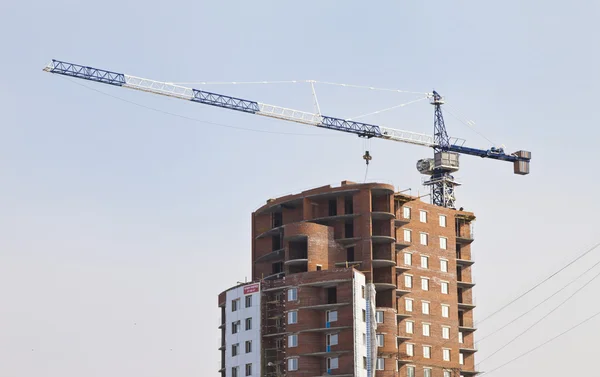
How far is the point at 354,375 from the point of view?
198 meters

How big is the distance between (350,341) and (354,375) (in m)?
5.35

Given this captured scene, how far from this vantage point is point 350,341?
199250 millimetres
